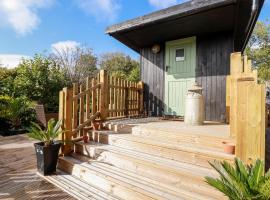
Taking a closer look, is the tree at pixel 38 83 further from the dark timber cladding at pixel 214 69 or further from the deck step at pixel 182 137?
the dark timber cladding at pixel 214 69

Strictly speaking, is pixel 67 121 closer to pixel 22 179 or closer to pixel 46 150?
pixel 46 150

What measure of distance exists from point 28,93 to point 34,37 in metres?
12.5

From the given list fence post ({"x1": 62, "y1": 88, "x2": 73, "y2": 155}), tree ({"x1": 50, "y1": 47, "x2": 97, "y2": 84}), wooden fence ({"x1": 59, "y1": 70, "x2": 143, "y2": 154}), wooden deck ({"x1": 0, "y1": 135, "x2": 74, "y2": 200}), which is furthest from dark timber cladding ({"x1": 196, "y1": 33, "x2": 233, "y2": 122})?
tree ({"x1": 50, "y1": 47, "x2": 97, "y2": 84})

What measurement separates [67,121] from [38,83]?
201 inches

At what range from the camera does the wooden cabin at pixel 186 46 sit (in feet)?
14.2

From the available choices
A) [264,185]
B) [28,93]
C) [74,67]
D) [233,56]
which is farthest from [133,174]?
[74,67]

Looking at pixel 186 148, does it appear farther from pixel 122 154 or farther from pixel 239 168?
pixel 239 168

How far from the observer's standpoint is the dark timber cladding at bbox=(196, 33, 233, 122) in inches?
203

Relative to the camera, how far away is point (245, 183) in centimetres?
162

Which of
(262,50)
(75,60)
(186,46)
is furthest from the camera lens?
(262,50)

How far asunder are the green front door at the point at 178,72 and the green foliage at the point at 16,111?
493cm

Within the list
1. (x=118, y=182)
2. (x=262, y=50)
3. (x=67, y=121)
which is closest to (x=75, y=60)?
(x=67, y=121)

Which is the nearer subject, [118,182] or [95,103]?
[118,182]

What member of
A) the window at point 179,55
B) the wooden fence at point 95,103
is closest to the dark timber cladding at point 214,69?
the window at point 179,55
